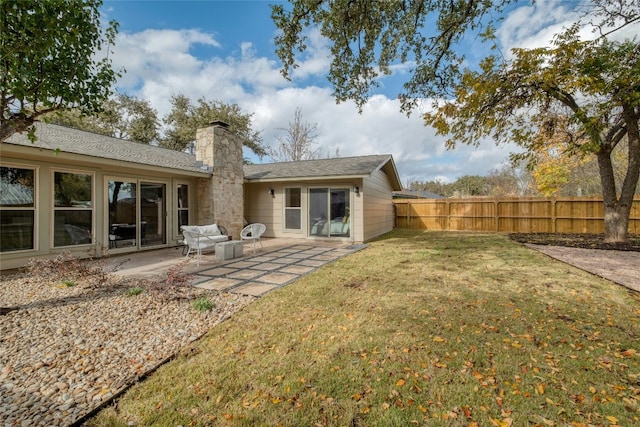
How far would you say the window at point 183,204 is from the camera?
29.1 ft

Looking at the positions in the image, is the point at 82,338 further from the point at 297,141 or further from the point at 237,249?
the point at 297,141

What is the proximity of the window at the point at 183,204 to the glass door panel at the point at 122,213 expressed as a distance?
128 cm

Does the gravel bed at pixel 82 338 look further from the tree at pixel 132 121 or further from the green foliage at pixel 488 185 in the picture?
the green foliage at pixel 488 185

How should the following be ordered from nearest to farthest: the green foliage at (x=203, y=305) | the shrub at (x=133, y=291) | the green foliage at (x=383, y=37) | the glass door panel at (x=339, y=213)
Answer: the green foliage at (x=203, y=305) → the shrub at (x=133, y=291) → the green foliage at (x=383, y=37) → the glass door panel at (x=339, y=213)

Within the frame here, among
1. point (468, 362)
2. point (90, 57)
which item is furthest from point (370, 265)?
point (90, 57)

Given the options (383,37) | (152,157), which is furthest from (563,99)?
(152,157)

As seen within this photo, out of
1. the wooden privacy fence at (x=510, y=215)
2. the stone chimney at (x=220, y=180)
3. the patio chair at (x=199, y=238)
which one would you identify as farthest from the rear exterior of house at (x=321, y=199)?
the wooden privacy fence at (x=510, y=215)

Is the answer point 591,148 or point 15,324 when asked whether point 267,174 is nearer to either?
point 15,324

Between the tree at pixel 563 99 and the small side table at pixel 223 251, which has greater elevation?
the tree at pixel 563 99

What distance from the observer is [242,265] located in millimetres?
6227

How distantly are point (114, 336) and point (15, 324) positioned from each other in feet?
4.57

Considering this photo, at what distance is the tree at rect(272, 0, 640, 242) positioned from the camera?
6.16 meters

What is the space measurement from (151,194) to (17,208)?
2.83m

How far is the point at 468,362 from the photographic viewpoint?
8.11ft
